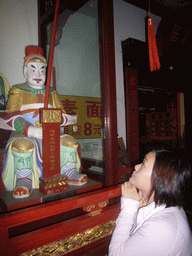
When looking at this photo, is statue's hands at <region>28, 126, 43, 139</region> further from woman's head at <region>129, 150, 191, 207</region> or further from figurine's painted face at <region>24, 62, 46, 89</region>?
woman's head at <region>129, 150, 191, 207</region>

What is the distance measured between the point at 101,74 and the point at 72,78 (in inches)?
37.4

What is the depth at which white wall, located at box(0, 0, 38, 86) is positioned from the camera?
1.78 m

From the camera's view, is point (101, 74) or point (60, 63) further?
point (60, 63)

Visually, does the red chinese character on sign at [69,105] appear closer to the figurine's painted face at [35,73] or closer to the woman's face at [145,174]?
the figurine's painted face at [35,73]

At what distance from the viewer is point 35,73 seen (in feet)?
4.26

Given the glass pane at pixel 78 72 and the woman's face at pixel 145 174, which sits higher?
the glass pane at pixel 78 72

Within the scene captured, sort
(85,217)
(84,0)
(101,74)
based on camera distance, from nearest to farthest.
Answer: (85,217), (101,74), (84,0)

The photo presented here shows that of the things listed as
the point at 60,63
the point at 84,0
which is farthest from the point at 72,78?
the point at 84,0

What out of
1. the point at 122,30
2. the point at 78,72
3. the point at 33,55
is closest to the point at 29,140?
the point at 33,55

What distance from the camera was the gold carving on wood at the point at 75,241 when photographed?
85 cm

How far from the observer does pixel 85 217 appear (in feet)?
3.23

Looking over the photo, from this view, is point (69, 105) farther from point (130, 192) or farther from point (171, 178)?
point (171, 178)

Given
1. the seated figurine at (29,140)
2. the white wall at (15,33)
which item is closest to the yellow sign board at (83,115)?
the seated figurine at (29,140)

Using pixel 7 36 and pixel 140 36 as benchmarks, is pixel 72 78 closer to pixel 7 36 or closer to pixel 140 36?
pixel 7 36
